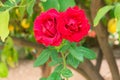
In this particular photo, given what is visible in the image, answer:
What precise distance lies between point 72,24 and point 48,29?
0.05m

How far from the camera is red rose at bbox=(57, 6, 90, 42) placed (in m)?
0.68

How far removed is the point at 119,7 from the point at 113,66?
2.15 ft

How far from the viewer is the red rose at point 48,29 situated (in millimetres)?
685

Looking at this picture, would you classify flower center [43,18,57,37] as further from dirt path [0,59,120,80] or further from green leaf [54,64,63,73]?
dirt path [0,59,120,80]

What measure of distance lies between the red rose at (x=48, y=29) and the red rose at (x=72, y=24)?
13 millimetres

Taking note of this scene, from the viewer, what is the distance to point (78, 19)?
695 mm

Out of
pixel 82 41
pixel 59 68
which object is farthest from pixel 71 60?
pixel 82 41

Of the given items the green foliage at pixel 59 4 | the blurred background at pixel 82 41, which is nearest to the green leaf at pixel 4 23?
the blurred background at pixel 82 41

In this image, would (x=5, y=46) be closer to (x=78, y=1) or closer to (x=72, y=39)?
(x=78, y=1)

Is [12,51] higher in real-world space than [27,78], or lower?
higher

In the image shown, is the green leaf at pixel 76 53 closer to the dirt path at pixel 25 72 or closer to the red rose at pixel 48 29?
the red rose at pixel 48 29

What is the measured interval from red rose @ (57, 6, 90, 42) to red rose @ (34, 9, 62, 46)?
13 mm

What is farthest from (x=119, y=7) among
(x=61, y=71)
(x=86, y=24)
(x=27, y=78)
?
(x=27, y=78)

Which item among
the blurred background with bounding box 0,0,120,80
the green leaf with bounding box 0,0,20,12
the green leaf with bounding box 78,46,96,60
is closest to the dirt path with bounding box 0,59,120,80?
the blurred background with bounding box 0,0,120,80
